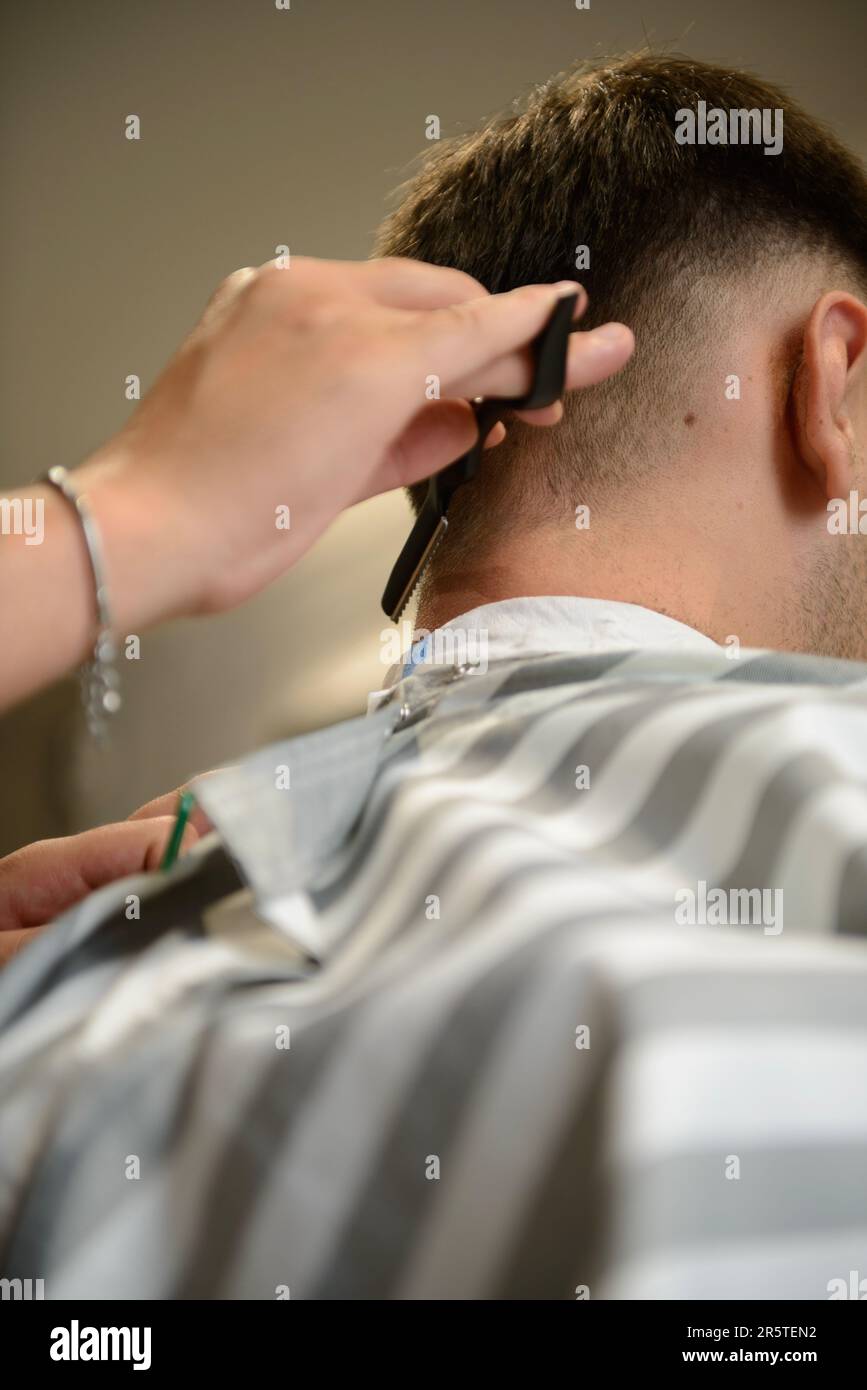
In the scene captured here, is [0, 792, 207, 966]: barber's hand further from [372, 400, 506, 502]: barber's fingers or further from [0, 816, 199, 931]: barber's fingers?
[372, 400, 506, 502]: barber's fingers

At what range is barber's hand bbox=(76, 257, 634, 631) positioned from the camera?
0.48 metres

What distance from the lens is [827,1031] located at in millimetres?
399

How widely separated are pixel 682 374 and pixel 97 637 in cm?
59

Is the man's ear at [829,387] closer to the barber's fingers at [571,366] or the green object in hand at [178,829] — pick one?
the barber's fingers at [571,366]

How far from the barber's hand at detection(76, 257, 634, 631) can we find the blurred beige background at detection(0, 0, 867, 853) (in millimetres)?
1695

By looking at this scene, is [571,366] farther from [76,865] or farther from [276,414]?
[76,865]

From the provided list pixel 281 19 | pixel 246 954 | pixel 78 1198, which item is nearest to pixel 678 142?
pixel 246 954

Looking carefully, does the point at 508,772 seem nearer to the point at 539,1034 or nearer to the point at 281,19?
the point at 539,1034

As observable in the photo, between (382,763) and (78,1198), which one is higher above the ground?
(382,763)

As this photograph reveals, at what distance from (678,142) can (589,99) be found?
92 millimetres

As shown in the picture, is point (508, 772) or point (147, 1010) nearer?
point (147, 1010)

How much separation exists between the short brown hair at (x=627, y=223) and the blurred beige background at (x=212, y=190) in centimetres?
126

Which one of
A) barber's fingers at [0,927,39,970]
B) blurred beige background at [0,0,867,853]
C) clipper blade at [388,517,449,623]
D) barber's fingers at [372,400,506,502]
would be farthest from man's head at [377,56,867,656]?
blurred beige background at [0,0,867,853]
